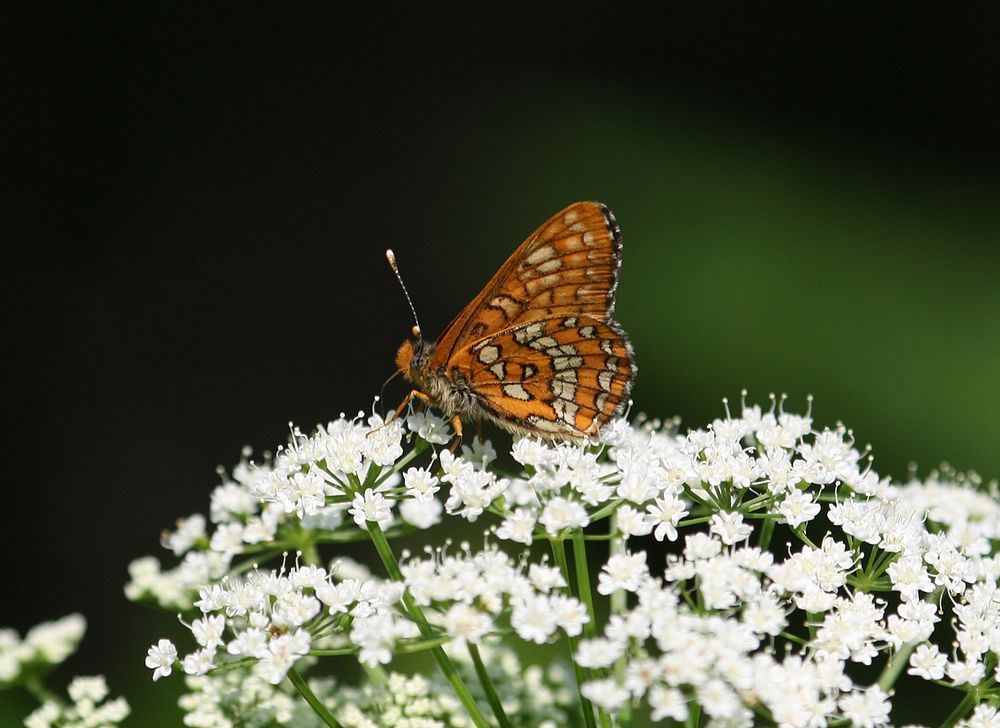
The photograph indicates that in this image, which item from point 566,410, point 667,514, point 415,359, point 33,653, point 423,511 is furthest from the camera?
point 415,359

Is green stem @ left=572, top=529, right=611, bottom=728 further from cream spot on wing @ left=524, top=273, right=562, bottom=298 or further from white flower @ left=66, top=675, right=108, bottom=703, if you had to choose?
white flower @ left=66, top=675, right=108, bottom=703

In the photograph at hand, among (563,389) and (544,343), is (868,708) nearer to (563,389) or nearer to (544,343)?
(563,389)

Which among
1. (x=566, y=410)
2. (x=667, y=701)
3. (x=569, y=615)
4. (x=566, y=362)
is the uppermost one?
(x=566, y=362)

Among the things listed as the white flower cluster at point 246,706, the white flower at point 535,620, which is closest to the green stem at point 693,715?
the white flower at point 535,620

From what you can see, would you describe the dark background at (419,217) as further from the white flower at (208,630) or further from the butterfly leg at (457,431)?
the butterfly leg at (457,431)

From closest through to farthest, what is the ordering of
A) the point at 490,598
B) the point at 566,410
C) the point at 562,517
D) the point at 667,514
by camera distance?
the point at 490,598 < the point at 562,517 < the point at 667,514 < the point at 566,410

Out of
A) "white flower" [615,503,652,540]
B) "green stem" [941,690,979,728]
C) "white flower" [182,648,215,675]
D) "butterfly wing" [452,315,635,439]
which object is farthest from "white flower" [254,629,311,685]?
"green stem" [941,690,979,728]

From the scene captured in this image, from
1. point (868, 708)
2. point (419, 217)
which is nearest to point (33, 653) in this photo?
point (868, 708)

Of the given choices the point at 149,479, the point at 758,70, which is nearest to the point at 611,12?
the point at 758,70
